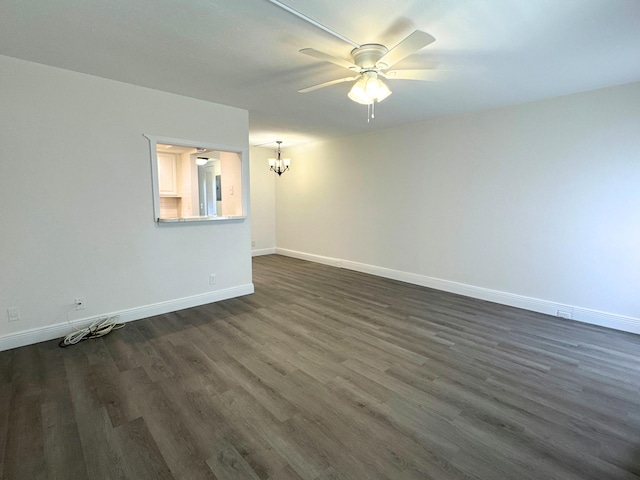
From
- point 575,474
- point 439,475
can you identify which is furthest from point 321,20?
point 575,474

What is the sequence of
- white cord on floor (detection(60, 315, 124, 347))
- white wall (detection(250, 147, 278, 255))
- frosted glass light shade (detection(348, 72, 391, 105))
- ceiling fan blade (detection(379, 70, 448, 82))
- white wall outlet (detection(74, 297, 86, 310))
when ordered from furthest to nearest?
white wall (detection(250, 147, 278, 255)) → white wall outlet (detection(74, 297, 86, 310)) → white cord on floor (detection(60, 315, 124, 347)) → ceiling fan blade (detection(379, 70, 448, 82)) → frosted glass light shade (detection(348, 72, 391, 105))

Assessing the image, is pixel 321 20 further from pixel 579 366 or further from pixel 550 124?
pixel 579 366

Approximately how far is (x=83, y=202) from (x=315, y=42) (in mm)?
2684

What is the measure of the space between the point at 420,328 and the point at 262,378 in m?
1.80

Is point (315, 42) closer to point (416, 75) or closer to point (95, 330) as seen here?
point (416, 75)

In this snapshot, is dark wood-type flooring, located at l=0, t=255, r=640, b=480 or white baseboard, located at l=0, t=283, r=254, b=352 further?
white baseboard, located at l=0, t=283, r=254, b=352

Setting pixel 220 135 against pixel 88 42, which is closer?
pixel 88 42

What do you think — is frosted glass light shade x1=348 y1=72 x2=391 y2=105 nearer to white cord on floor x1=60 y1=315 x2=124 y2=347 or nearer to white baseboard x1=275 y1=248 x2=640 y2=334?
white baseboard x1=275 y1=248 x2=640 y2=334

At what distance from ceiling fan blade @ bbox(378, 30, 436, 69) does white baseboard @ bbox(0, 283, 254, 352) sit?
334 centimetres

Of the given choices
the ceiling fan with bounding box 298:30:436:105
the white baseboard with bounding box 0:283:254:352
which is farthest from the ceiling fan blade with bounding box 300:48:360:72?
the white baseboard with bounding box 0:283:254:352

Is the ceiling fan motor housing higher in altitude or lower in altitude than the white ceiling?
lower

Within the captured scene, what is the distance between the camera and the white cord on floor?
290cm

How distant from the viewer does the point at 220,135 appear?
3936 millimetres

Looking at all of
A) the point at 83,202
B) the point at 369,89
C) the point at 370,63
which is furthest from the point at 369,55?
the point at 83,202
